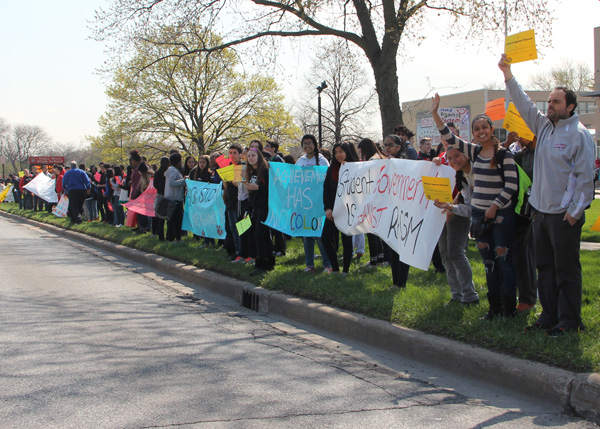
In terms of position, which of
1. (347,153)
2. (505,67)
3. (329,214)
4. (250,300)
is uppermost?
(505,67)

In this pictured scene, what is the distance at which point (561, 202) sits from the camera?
4.99 meters

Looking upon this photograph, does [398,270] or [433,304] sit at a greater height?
[398,270]

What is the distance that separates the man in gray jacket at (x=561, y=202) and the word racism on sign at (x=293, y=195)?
4.38 m

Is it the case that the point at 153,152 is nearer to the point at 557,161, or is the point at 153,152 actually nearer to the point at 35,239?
the point at 35,239

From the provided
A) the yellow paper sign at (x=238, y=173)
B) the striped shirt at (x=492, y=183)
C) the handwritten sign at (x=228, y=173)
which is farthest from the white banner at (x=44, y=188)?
the striped shirt at (x=492, y=183)

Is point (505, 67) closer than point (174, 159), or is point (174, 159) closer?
point (505, 67)

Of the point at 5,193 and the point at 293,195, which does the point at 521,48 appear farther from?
the point at 5,193

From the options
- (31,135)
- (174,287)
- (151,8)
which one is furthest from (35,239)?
(31,135)

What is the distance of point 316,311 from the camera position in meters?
6.76

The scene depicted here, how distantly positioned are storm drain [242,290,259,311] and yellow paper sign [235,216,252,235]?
4.64 ft

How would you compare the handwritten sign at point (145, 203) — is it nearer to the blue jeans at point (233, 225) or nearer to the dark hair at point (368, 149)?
the blue jeans at point (233, 225)

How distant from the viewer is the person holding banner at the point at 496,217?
5.62 m

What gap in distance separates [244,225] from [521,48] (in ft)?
16.6

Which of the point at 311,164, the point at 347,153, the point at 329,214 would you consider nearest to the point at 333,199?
the point at 329,214
